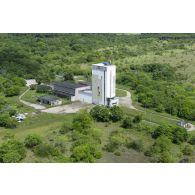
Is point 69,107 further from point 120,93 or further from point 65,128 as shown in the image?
point 120,93

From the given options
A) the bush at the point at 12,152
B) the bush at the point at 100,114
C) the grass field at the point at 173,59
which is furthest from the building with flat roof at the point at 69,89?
the grass field at the point at 173,59

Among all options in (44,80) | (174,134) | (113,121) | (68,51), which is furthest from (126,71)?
(174,134)

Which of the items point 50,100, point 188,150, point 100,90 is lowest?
point 188,150

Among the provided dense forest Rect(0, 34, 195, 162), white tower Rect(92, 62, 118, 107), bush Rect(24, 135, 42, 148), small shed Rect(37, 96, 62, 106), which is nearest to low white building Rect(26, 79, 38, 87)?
dense forest Rect(0, 34, 195, 162)

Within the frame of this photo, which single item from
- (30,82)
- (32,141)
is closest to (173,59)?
(30,82)

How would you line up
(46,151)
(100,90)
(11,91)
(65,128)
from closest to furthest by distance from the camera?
(46,151) → (65,128) → (100,90) → (11,91)

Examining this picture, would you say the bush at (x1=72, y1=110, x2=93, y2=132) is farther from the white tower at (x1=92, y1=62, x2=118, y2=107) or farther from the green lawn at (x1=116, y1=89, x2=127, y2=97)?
the green lawn at (x1=116, y1=89, x2=127, y2=97)

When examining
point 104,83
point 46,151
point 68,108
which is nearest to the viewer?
point 46,151
